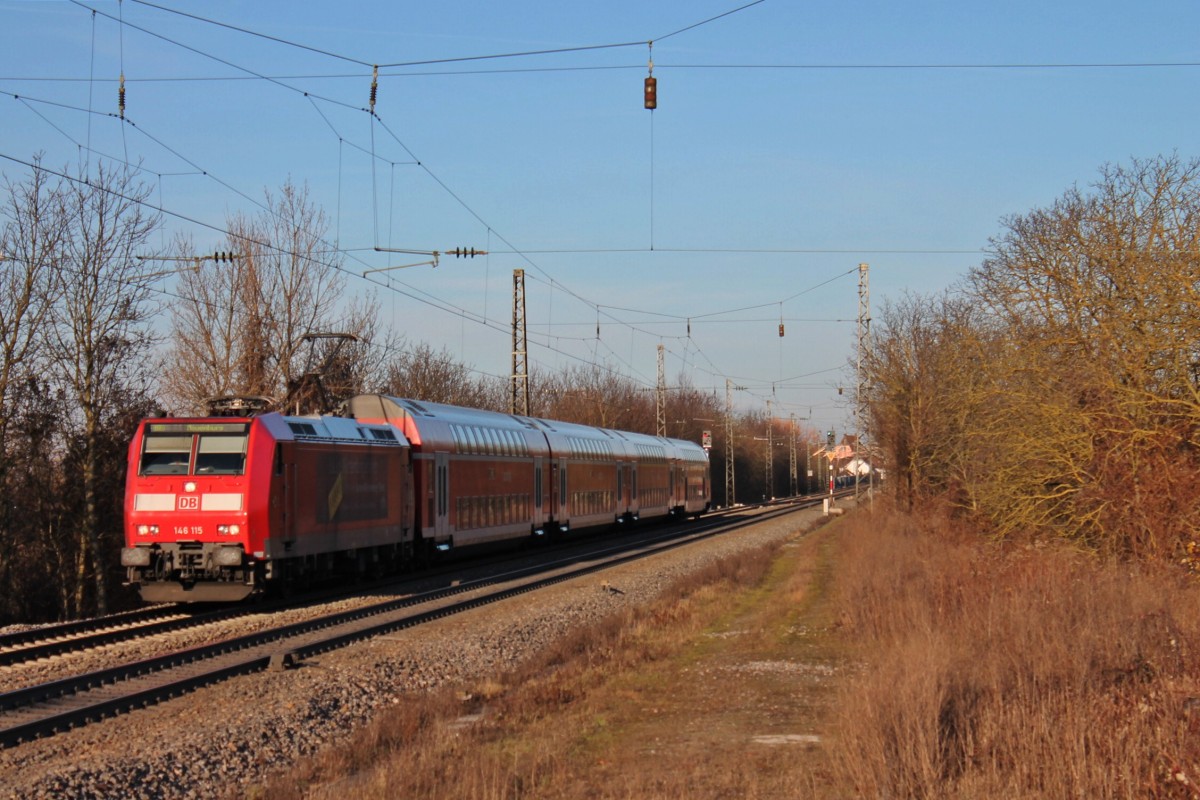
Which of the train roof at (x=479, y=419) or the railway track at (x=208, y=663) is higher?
the train roof at (x=479, y=419)

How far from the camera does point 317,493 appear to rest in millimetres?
19281

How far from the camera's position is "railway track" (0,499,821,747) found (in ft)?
33.3

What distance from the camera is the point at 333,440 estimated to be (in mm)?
20109

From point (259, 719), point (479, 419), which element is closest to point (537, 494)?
point (479, 419)

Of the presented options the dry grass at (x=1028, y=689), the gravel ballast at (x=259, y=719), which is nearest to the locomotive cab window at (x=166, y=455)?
the gravel ballast at (x=259, y=719)

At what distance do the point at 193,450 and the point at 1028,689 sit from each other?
13117 millimetres

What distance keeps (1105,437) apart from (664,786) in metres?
A: 11.9

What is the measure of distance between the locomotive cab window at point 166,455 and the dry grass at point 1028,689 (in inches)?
401

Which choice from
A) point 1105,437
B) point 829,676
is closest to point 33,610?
point 829,676

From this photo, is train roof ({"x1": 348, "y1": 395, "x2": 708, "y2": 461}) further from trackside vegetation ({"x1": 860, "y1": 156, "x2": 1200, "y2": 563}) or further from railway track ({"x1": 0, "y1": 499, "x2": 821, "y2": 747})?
trackside vegetation ({"x1": 860, "y1": 156, "x2": 1200, "y2": 563})

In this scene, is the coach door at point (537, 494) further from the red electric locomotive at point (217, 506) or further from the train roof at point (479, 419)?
the red electric locomotive at point (217, 506)

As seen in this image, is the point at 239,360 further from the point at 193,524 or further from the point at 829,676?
the point at 829,676

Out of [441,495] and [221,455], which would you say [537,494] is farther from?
[221,455]

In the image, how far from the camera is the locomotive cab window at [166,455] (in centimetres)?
1772
